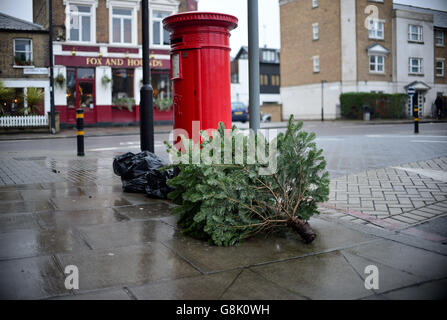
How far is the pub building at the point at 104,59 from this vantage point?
28.6 metres

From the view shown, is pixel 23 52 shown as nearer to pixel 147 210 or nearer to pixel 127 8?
pixel 127 8

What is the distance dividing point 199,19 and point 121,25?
89.6 feet

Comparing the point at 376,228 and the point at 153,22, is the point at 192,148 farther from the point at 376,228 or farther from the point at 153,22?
the point at 153,22

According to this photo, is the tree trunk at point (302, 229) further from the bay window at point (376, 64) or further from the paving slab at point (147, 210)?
the bay window at point (376, 64)

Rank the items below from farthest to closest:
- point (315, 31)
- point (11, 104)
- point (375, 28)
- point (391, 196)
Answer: point (315, 31) → point (375, 28) → point (11, 104) → point (391, 196)

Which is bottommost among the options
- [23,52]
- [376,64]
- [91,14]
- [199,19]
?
[199,19]

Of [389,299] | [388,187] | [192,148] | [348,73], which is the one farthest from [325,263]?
[348,73]

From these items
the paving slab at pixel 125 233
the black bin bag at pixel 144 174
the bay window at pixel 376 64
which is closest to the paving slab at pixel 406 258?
the paving slab at pixel 125 233

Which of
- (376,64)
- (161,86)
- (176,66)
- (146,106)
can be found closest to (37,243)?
(176,66)

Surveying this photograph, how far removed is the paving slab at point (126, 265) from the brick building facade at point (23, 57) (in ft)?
85.3

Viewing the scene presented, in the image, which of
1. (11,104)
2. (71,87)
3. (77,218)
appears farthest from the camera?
(71,87)

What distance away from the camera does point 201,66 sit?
212 inches

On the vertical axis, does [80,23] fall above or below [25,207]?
A: above
